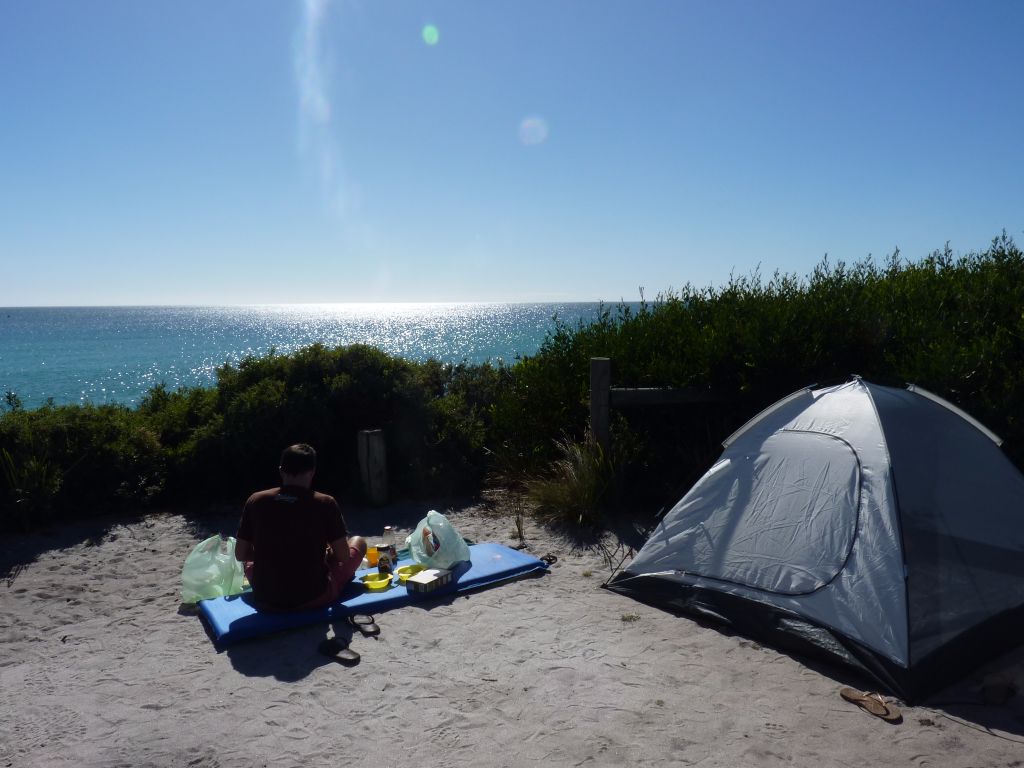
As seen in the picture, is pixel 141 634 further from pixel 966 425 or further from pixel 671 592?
pixel 966 425

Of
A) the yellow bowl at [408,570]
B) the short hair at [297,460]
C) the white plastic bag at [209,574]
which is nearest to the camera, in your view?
the short hair at [297,460]

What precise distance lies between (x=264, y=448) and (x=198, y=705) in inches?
199

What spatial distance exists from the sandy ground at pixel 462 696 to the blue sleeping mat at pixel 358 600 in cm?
9

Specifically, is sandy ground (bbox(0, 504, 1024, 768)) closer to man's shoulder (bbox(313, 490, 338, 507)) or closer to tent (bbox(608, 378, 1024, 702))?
tent (bbox(608, 378, 1024, 702))

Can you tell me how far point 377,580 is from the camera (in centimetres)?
584

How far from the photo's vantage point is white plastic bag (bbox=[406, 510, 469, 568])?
607cm

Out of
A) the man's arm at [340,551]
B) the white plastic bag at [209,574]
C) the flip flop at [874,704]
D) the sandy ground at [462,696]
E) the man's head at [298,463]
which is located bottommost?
the sandy ground at [462,696]

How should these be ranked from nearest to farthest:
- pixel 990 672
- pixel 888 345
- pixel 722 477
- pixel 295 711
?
pixel 295 711, pixel 990 672, pixel 722 477, pixel 888 345

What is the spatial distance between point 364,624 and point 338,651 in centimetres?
42

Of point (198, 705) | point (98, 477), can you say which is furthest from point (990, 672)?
point (98, 477)

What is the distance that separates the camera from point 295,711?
3.98 metres

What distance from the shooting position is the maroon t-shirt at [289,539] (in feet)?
16.4

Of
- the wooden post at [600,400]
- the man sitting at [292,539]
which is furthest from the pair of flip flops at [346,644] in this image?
the wooden post at [600,400]

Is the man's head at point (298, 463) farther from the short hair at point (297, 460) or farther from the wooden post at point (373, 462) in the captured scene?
the wooden post at point (373, 462)
